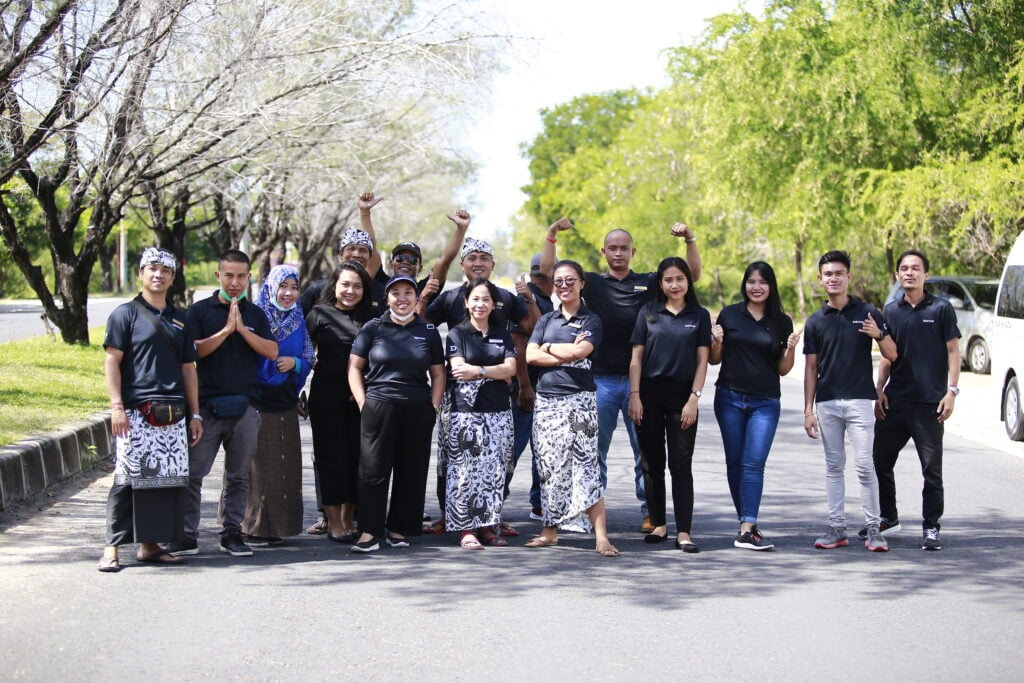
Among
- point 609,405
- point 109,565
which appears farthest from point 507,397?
point 109,565

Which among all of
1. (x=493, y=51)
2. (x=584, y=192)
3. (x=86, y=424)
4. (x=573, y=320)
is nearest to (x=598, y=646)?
(x=573, y=320)

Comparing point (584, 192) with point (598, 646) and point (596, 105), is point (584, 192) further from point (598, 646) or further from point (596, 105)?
point (598, 646)

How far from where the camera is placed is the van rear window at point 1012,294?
44.4 feet

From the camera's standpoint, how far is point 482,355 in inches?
305

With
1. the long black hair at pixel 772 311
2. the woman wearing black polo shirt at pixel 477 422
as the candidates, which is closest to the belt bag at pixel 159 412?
the woman wearing black polo shirt at pixel 477 422

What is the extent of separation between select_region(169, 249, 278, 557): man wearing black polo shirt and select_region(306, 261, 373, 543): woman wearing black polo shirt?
532 mm

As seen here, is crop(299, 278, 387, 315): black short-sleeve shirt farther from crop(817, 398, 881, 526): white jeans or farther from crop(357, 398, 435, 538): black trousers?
crop(817, 398, 881, 526): white jeans

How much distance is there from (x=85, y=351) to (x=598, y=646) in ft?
49.1

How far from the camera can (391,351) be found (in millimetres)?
7594

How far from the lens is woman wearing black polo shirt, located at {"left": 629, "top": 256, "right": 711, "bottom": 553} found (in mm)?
7672

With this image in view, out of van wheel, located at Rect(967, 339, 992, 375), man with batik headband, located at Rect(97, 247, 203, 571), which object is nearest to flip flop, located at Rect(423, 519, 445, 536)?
man with batik headband, located at Rect(97, 247, 203, 571)

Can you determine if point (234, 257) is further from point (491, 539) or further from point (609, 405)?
point (609, 405)

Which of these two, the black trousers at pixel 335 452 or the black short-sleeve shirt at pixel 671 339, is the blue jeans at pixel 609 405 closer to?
the black short-sleeve shirt at pixel 671 339

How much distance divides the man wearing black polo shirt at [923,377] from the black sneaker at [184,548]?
4149mm
